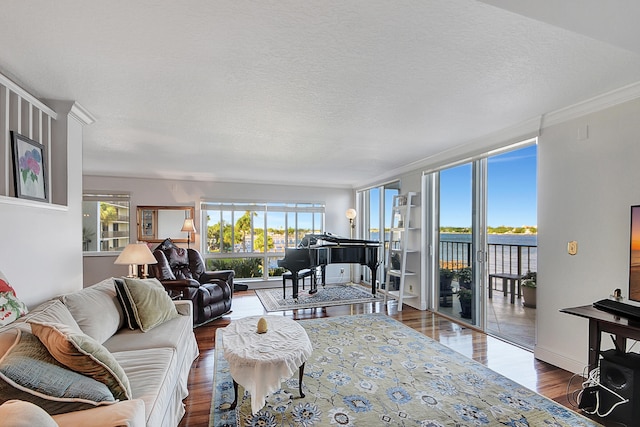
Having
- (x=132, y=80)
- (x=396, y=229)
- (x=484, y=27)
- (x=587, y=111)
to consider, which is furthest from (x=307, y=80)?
A: (x=396, y=229)

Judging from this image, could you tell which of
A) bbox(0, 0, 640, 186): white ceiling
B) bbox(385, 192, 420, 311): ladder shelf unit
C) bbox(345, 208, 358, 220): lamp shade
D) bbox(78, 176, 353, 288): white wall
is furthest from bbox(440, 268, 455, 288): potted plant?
bbox(78, 176, 353, 288): white wall

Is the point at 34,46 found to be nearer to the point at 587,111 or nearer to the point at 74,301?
the point at 74,301

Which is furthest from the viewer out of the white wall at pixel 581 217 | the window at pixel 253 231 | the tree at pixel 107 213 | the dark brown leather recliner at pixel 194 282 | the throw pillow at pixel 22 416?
the window at pixel 253 231

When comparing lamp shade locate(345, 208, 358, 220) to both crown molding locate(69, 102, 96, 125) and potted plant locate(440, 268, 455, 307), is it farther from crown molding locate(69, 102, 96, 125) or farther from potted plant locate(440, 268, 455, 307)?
crown molding locate(69, 102, 96, 125)

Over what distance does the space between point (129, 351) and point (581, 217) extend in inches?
153

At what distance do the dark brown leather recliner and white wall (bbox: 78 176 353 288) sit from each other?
156 cm

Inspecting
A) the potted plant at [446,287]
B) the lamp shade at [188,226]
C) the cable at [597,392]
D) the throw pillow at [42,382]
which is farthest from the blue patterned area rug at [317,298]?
the throw pillow at [42,382]

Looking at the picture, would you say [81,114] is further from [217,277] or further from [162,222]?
→ [162,222]

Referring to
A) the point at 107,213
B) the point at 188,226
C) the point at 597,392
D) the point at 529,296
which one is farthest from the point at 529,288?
the point at 107,213

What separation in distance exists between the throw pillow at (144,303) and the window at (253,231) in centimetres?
393

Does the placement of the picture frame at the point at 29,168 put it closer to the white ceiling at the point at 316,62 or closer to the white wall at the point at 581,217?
the white ceiling at the point at 316,62

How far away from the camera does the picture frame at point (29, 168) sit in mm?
2248

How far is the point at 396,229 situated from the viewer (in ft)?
17.1

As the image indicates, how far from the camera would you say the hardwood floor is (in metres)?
2.44
